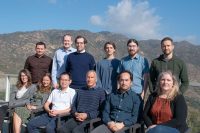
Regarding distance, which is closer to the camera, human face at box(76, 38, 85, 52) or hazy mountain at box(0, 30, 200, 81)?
human face at box(76, 38, 85, 52)

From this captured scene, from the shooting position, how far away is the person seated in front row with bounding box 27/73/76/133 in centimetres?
554

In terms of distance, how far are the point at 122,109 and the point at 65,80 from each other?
1174 mm

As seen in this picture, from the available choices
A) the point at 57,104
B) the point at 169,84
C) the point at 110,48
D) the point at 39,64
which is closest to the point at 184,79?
the point at 169,84

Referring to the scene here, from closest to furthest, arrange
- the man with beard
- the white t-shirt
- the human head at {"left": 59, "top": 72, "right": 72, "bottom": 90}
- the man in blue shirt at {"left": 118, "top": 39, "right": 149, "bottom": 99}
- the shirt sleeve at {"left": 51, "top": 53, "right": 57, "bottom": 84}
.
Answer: the man with beard, the man in blue shirt at {"left": 118, "top": 39, "right": 149, "bottom": 99}, the human head at {"left": 59, "top": 72, "right": 72, "bottom": 90}, the white t-shirt, the shirt sleeve at {"left": 51, "top": 53, "right": 57, "bottom": 84}

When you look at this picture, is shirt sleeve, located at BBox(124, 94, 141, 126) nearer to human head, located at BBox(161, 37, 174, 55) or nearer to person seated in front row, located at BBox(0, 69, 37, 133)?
human head, located at BBox(161, 37, 174, 55)

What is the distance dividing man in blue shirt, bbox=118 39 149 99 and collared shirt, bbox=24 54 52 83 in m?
1.60

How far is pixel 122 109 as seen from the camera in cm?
491

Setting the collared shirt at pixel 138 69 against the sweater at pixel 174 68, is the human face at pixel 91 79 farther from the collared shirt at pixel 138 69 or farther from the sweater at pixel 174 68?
the sweater at pixel 174 68

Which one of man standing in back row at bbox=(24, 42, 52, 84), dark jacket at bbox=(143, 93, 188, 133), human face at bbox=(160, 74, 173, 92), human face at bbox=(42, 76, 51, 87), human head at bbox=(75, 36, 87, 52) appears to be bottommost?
dark jacket at bbox=(143, 93, 188, 133)

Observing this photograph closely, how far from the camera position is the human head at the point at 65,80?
5668mm

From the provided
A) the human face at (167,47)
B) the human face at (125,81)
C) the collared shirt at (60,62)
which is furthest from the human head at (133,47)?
the collared shirt at (60,62)

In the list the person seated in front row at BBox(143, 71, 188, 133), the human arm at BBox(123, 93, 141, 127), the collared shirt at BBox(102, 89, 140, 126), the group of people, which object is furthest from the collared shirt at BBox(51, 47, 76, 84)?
the person seated in front row at BBox(143, 71, 188, 133)

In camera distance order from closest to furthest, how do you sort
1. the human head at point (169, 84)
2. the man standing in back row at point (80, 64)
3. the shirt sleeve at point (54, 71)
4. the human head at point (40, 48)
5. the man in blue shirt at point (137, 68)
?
the human head at point (169, 84), the man in blue shirt at point (137, 68), the man standing in back row at point (80, 64), the shirt sleeve at point (54, 71), the human head at point (40, 48)

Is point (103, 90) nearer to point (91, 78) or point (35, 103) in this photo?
point (91, 78)
